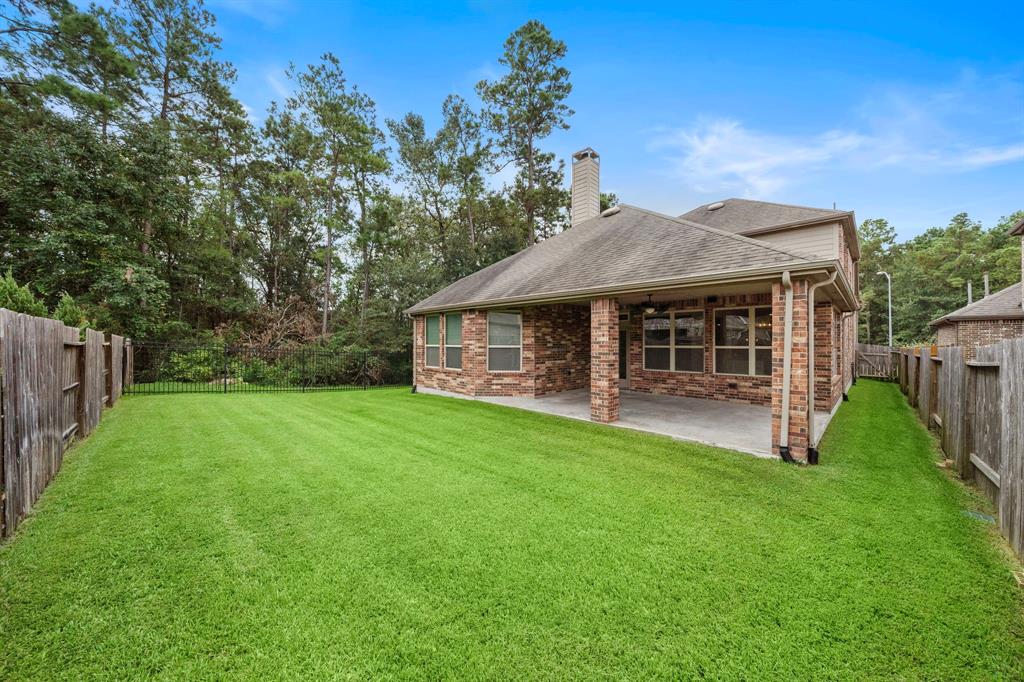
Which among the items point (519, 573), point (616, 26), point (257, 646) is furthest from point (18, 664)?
point (616, 26)

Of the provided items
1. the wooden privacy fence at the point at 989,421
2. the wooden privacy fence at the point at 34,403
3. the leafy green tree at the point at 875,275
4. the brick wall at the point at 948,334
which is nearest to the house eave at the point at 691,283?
the wooden privacy fence at the point at 989,421

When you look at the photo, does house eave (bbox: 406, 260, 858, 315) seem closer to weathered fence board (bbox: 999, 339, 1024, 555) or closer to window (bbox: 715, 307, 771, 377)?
window (bbox: 715, 307, 771, 377)

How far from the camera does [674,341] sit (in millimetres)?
9820

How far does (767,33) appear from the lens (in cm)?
952

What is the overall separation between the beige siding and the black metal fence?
46.3ft

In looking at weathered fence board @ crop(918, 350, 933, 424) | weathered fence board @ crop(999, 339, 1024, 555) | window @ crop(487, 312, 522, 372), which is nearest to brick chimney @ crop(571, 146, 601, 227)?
window @ crop(487, 312, 522, 372)

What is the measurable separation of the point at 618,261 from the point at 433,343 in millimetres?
6299

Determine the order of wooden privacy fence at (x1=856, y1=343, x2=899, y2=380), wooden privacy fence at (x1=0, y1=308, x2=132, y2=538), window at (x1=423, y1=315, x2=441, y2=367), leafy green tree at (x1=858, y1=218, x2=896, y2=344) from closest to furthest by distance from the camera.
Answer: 1. wooden privacy fence at (x1=0, y1=308, x2=132, y2=538)
2. window at (x1=423, y1=315, x2=441, y2=367)
3. wooden privacy fence at (x1=856, y1=343, x2=899, y2=380)
4. leafy green tree at (x1=858, y1=218, x2=896, y2=344)

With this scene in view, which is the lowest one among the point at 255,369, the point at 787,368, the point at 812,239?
the point at 255,369

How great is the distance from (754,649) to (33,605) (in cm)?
406

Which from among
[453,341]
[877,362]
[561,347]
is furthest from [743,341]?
[877,362]

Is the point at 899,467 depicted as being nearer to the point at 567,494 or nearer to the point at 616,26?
the point at 567,494

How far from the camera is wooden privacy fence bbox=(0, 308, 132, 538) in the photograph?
2.98 metres

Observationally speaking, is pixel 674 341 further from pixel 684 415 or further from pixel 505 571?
pixel 505 571
